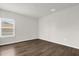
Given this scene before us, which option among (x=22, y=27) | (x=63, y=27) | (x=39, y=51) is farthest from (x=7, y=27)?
(x=63, y=27)

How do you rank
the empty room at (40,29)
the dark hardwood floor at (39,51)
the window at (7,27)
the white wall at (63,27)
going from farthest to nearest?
the window at (7,27) < the white wall at (63,27) < the empty room at (40,29) < the dark hardwood floor at (39,51)

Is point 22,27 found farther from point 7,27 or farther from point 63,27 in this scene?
point 63,27

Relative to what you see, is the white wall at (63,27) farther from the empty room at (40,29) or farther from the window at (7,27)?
the window at (7,27)

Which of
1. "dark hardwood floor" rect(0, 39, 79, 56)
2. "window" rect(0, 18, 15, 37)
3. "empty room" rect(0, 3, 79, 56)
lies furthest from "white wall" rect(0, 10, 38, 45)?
"dark hardwood floor" rect(0, 39, 79, 56)

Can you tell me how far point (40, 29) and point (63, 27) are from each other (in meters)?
2.39

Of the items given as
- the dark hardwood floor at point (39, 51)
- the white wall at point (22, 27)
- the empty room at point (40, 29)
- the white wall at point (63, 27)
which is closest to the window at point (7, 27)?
the empty room at point (40, 29)

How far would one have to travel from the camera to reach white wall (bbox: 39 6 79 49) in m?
3.41

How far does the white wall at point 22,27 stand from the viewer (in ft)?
14.1

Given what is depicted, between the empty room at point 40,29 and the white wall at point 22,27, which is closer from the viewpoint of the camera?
the empty room at point 40,29

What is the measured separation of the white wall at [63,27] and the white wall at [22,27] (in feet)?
2.92

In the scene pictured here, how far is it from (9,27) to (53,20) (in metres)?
2.50

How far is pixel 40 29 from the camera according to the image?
6.13m

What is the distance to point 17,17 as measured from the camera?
4840 millimetres

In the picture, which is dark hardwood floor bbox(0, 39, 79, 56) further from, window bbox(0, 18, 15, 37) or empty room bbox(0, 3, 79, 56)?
window bbox(0, 18, 15, 37)
